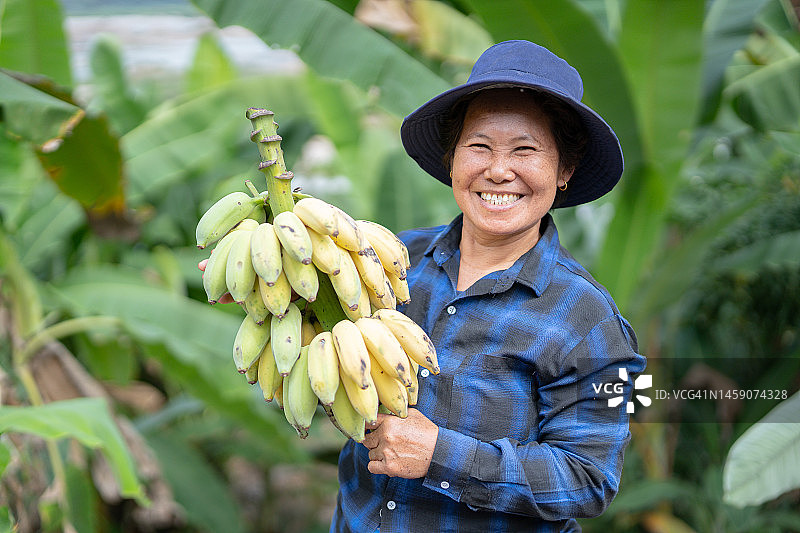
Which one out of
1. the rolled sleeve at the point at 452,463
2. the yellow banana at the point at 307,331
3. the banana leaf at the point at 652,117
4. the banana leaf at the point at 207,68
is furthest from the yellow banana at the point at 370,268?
the banana leaf at the point at 207,68

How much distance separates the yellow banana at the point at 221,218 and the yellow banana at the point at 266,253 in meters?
0.05

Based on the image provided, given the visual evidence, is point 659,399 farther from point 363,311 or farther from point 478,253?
point 363,311

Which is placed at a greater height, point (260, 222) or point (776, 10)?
point (776, 10)

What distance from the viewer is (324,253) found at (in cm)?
91

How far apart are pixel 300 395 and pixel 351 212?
265 centimetres

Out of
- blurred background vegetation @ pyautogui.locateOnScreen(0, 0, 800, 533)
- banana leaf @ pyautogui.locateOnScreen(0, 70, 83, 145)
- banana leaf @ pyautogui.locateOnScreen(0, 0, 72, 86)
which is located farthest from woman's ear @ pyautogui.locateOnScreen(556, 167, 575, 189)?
banana leaf @ pyautogui.locateOnScreen(0, 0, 72, 86)

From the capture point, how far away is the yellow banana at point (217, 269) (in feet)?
3.06

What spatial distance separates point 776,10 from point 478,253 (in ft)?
8.79

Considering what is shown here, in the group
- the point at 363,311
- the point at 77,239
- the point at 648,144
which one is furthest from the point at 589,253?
the point at 363,311

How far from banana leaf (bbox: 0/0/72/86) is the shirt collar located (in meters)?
1.87

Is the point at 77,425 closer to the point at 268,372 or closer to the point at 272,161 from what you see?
the point at 268,372

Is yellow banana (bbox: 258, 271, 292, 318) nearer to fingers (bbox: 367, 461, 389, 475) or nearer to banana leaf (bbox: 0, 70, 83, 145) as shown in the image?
fingers (bbox: 367, 461, 389, 475)

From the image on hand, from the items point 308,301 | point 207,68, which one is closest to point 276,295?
point 308,301

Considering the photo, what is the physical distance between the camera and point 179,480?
3037 millimetres
